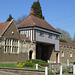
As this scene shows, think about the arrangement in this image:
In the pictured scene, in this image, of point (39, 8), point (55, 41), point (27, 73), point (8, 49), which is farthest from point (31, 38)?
point (39, 8)

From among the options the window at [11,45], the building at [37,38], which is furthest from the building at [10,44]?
the building at [37,38]

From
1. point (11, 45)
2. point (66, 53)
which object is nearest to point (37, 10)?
point (66, 53)

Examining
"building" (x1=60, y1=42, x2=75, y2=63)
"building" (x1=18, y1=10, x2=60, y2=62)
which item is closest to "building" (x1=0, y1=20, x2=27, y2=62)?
"building" (x1=18, y1=10, x2=60, y2=62)

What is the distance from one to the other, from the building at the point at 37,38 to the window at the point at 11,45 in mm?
2052

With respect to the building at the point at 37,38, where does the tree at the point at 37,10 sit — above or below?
above

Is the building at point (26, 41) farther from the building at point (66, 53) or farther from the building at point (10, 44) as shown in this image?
the building at point (66, 53)

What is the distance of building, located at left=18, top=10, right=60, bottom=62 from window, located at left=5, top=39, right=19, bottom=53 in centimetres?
205

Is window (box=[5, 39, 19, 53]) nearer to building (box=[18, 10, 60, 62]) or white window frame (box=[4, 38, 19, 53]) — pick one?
white window frame (box=[4, 38, 19, 53])

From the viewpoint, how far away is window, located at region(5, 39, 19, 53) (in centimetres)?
2712

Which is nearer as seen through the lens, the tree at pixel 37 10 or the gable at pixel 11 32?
the gable at pixel 11 32

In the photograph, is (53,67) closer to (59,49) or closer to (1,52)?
(1,52)

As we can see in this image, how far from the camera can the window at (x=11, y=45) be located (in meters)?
27.1

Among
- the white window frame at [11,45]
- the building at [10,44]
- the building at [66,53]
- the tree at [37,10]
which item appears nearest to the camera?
the building at [10,44]

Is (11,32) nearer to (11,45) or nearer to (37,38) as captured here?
(11,45)
